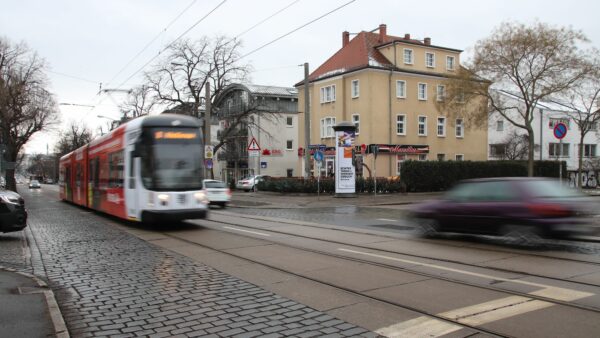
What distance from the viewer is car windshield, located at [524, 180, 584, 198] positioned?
1009cm

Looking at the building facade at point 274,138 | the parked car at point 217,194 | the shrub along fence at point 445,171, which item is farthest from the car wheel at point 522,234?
the building facade at point 274,138

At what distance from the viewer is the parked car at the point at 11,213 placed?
12.5 metres

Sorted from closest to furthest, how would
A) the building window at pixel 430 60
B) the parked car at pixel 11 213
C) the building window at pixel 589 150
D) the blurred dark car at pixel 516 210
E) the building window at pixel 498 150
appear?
the blurred dark car at pixel 516 210, the parked car at pixel 11 213, the building window at pixel 430 60, the building window at pixel 498 150, the building window at pixel 589 150

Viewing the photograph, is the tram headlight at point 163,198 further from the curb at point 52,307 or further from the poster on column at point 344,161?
the poster on column at point 344,161

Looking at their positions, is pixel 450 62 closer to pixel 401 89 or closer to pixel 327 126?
pixel 401 89

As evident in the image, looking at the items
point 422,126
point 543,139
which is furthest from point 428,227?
point 543,139

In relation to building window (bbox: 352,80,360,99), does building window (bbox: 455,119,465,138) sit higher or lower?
lower

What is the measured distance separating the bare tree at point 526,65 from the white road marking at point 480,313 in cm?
2887

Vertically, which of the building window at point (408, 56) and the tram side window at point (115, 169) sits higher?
the building window at point (408, 56)

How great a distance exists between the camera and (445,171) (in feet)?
114

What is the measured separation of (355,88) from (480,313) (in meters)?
40.1

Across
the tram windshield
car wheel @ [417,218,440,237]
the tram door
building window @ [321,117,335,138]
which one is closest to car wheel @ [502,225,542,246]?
car wheel @ [417,218,440,237]

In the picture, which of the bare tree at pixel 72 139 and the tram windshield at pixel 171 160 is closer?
the tram windshield at pixel 171 160

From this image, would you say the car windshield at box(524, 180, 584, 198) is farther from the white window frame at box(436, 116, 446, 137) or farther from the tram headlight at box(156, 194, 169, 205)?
the white window frame at box(436, 116, 446, 137)
